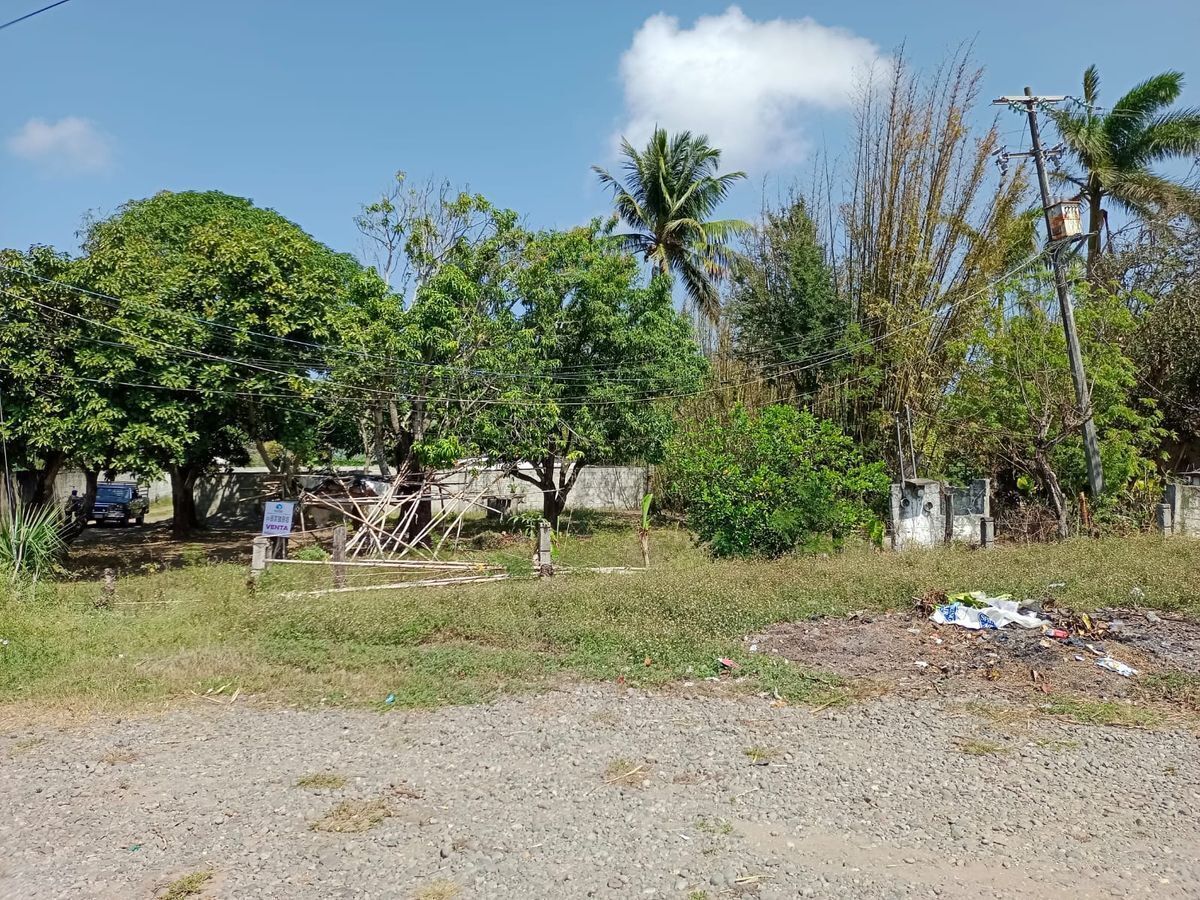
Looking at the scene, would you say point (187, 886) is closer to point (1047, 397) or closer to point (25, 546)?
point (25, 546)

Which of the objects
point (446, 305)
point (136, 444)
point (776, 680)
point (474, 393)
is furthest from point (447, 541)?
point (776, 680)

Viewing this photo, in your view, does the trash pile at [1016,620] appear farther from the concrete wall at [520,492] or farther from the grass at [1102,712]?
the concrete wall at [520,492]

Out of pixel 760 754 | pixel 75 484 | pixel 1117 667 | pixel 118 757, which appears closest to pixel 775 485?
pixel 1117 667

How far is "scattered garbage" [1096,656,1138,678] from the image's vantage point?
6910 millimetres

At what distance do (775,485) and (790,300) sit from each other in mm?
9675

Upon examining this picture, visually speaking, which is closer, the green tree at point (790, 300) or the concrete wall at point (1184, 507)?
the concrete wall at point (1184, 507)

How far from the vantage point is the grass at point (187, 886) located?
149 inches

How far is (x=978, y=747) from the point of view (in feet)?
18.0

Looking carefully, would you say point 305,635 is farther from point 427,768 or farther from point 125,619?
point 427,768

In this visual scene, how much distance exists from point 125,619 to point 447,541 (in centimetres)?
892

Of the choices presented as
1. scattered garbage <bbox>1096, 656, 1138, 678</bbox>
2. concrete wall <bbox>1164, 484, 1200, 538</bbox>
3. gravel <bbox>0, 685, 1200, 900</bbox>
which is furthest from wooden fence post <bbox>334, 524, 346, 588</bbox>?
concrete wall <bbox>1164, 484, 1200, 538</bbox>

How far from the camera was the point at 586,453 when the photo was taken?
20141 mm

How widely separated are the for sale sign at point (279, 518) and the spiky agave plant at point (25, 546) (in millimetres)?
2812

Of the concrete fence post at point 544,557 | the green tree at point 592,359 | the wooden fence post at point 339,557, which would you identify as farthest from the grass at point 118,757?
the green tree at point 592,359
